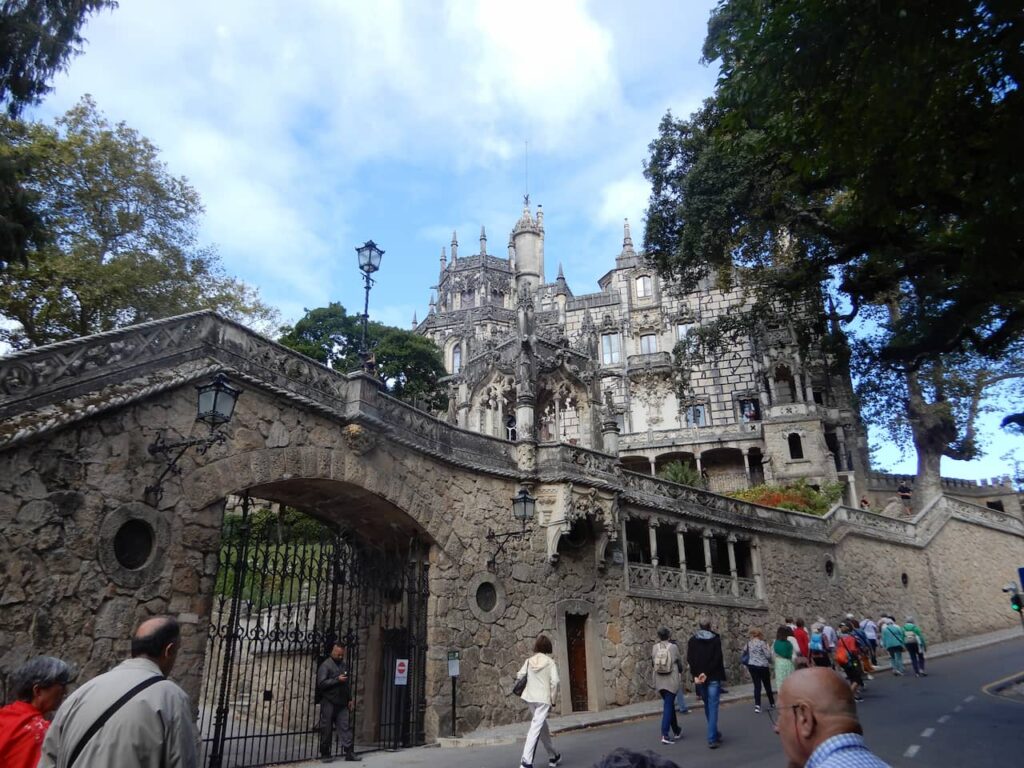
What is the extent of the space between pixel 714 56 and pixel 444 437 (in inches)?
315

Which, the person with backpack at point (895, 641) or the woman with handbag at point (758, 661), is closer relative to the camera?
the woman with handbag at point (758, 661)

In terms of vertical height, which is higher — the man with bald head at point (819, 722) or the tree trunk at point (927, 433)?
the tree trunk at point (927, 433)

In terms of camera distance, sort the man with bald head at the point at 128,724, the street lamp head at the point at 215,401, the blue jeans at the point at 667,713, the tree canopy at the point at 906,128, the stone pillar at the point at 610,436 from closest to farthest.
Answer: the man with bald head at the point at 128,724
the tree canopy at the point at 906,128
the street lamp head at the point at 215,401
the blue jeans at the point at 667,713
the stone pillar at the point at 610,436

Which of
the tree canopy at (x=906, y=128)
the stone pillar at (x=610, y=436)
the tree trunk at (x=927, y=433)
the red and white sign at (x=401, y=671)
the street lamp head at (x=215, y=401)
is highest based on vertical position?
the tree trunk at (x=927, y=433)

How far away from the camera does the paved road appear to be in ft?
28.0

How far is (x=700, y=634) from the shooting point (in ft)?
32.9

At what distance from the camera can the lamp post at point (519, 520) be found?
43.8ft

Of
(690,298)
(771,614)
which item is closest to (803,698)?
(771,614)

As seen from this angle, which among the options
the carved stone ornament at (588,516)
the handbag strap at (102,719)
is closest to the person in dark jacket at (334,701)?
the carved stone ornament at (588,516)

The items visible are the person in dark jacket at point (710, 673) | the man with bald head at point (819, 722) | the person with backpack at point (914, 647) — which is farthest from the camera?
the person with backpack at point (914, 647)

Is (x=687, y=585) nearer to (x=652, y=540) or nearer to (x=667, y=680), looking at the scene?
(x=652, y=540)

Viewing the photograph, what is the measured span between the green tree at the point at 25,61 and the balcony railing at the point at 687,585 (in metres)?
13.6

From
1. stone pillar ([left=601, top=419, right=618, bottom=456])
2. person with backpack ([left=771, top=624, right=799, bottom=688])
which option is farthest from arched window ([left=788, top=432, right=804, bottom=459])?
person with backpack ([left=771, top=624, right=799, bottom=688])

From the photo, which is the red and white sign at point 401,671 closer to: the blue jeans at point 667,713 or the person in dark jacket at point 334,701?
the person in dark jacket at point 334,701
